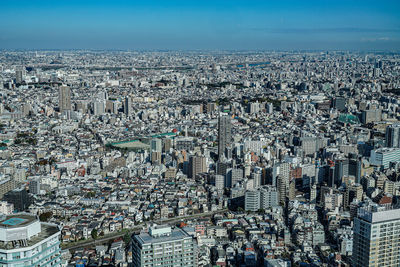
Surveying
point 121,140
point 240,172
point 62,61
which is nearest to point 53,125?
point 121,140

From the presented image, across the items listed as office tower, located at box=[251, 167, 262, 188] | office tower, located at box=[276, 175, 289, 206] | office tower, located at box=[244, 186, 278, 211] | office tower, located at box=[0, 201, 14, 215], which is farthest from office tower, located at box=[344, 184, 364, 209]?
office tower, located at box=[0, 201, 14, 215]

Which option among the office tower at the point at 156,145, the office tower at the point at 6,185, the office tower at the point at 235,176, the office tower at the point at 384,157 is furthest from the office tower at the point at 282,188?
the office tower at the point at 6,185

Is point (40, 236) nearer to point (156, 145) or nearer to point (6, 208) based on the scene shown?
point (6, 208)

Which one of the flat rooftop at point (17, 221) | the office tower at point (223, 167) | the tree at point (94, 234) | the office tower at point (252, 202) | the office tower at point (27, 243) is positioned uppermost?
the flat rooftop at point (17, 221)

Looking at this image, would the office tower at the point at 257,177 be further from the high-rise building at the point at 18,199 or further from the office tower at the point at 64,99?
the office tower at the point at 64,99

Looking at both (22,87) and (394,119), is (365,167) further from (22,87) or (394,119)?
(22,87)

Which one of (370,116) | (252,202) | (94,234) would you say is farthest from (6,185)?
(370,116)

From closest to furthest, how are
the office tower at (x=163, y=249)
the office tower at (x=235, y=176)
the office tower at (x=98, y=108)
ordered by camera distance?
1. the office tower at (x=163, y=249)
2. the office tower at (x=235, y=176)
3. the office tower at (x=98, y=108)
